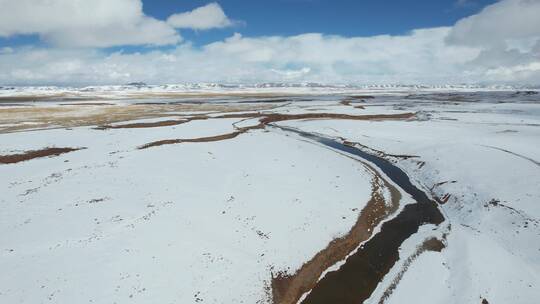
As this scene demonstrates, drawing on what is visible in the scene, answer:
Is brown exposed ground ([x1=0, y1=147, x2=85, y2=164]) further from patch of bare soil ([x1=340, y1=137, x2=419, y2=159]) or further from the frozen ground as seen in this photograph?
patch of bare soil ([x1=340, y1=137, x2=419, y2=159])

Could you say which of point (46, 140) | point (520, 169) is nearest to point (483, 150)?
point (520, 169)

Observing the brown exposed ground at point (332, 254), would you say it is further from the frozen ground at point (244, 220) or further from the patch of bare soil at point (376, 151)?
the patch of bare soil at point (376, 151)

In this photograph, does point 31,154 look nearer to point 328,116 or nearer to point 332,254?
point 332,254

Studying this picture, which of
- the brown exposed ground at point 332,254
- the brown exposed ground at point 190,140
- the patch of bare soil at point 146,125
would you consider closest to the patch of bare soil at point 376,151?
the brown exposed ground at point 332,254

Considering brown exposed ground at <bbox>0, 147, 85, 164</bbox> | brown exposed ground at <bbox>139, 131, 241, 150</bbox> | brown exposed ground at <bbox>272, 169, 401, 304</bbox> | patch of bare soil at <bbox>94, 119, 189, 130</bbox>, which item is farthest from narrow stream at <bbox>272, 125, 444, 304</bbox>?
patch of bare soil at <bbox>94, 119, 189, 130</bbox>

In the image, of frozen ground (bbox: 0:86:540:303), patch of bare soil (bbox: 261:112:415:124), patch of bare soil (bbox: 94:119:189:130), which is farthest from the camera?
patch of bare soil (bbox: 261:112:415:124)

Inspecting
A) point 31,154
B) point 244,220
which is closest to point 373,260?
point 244,220

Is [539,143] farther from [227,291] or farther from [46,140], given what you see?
[46,140]
